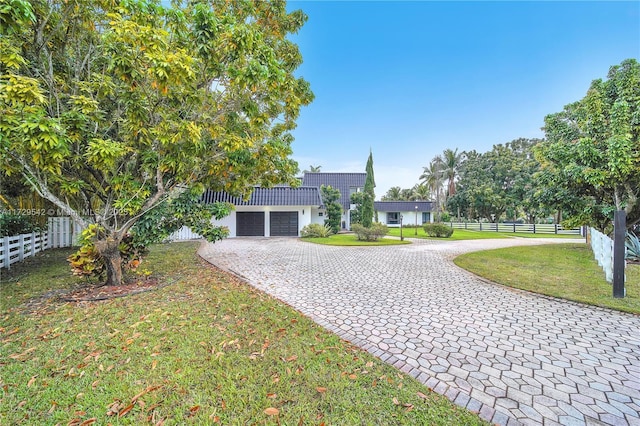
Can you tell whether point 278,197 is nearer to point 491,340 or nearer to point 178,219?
point 178,219

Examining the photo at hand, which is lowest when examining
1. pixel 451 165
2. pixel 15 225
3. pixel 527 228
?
pixel 527 228

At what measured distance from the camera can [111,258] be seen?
6113mm

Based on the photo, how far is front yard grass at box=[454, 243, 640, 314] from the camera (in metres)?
5.59

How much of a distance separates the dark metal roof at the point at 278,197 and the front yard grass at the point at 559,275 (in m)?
12.7

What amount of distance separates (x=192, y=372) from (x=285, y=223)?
62.0 ft

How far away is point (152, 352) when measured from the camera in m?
3.37

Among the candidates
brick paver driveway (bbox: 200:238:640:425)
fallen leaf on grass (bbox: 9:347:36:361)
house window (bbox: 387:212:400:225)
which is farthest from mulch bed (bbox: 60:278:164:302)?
house window (bbox: 387:212:400:225)

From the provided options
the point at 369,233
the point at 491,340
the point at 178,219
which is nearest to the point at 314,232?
the point at 369,233

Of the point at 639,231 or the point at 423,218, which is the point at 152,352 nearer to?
the point at 639,231

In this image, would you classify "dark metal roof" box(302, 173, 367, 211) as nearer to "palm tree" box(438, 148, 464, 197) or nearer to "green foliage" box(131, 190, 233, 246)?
"palm tree" box(438, 148, 464, 197)

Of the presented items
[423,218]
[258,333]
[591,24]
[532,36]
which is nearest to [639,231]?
[591,24]

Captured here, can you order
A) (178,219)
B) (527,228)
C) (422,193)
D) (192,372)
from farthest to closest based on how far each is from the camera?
(422,193) < (527,228) < (178,219) < (192,372)

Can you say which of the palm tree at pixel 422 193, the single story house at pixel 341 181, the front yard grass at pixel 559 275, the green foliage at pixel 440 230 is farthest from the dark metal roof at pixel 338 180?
the palm tree at pixel 422 193

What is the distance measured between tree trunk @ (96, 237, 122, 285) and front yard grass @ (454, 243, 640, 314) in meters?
9.65
